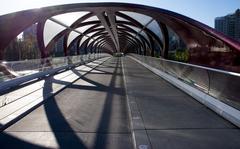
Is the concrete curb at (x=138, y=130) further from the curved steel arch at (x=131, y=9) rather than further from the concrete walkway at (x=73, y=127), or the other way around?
the curved steel arch at (x=131, y=9)

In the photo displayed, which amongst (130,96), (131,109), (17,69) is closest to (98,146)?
(131,109)

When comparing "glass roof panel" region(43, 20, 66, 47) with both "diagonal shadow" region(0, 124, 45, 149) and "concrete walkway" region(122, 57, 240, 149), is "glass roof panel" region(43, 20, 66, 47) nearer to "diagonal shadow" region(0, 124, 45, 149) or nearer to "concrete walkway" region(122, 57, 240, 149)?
"concrete walkway" region(122, 57, 240, 149)

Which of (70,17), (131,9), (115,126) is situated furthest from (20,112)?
(70,17)

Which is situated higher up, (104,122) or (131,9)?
(131,9)

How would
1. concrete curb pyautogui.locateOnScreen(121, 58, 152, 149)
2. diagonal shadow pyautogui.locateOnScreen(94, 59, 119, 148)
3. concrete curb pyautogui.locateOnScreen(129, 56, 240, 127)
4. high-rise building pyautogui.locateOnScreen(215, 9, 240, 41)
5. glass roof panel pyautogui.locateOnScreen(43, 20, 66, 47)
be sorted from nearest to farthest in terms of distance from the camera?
concrete curb pyautogui.locateOnScreen(121, 58, 152, 149) < diagonal shadow pyautogui.locateOnScreen(94, 59, 119, 148) < concrete curb pyautogui.locateOnScreen(129, 56, 240, 127) < glass roof panel pyautogui.locateOnScreen(43, 20, 66, 47) < high-rise building pyautogui.locateOnScreen(215, 9, 240, 41)

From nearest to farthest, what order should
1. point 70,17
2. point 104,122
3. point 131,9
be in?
point 104,122
point 131,9
point 70,17

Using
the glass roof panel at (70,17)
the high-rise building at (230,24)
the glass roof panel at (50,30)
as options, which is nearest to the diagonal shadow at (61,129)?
the glass roof panel at (70,17)

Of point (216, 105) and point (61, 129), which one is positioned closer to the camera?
point (61, 129)

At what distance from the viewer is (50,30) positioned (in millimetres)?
33156

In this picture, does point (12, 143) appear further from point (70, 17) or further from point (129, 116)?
point (70, 17)

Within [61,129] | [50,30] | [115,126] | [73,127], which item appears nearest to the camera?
[61,129]

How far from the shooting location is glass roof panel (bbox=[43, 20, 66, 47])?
31442 millimetres

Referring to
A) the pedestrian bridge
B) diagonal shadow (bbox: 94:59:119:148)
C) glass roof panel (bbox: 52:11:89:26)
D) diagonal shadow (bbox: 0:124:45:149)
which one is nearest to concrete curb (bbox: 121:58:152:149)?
the pedestrian bridge

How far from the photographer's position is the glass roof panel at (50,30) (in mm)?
31442
